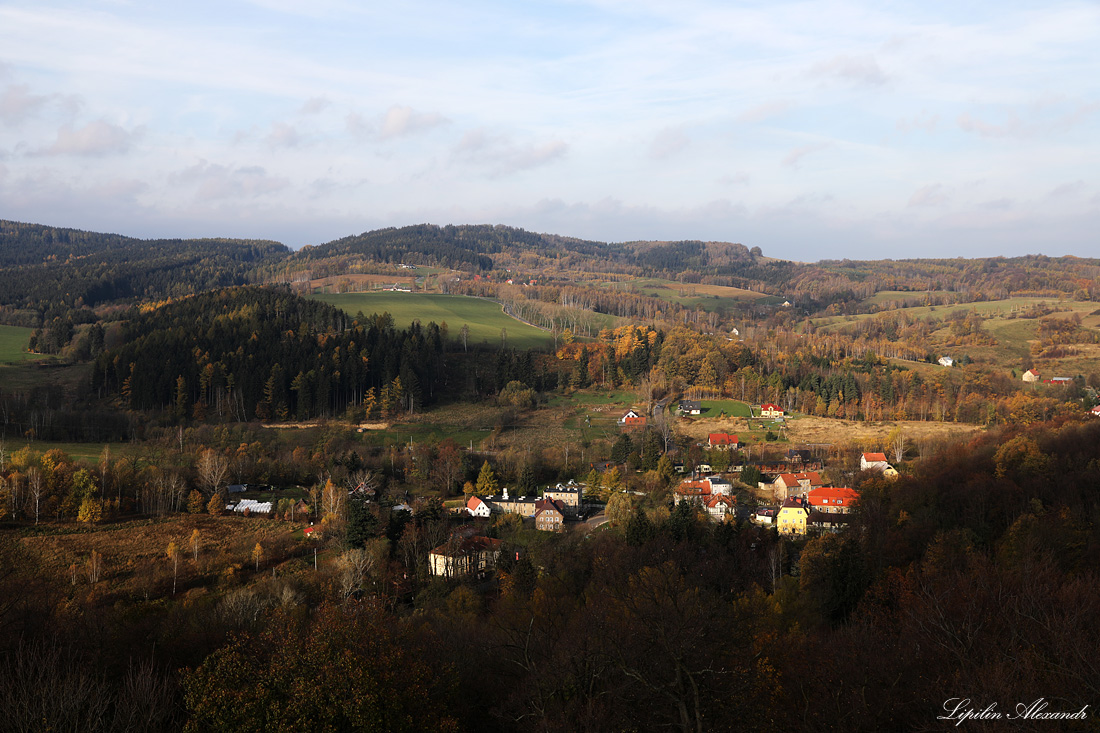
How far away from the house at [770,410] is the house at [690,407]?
18.5 feet

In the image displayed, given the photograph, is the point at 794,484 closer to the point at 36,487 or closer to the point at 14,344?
the point at 36,487

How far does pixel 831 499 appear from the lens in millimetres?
42656

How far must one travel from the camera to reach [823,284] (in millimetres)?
174125

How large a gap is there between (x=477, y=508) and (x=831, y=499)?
839 inches

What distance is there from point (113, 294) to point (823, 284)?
150 m

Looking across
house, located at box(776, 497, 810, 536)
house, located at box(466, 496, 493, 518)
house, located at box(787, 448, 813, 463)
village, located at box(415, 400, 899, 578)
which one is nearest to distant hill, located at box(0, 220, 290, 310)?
house, located at box(466, 496, 493, 518)

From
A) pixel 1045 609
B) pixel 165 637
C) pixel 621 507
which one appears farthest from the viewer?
pixel 621 507

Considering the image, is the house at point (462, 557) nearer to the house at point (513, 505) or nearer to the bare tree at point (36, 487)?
the house at point (513, 505)

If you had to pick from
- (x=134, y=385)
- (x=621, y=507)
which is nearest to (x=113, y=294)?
(x=134, y=385)

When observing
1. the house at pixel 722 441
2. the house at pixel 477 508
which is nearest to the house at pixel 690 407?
the house at pixel 722 441

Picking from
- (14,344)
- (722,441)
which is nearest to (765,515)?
(722,441)

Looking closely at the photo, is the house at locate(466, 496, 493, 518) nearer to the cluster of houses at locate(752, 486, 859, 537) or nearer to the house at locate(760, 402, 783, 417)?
the cluster of houses at locate(752, 486, 859, 537)

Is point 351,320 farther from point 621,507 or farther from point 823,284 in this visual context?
point 823,284

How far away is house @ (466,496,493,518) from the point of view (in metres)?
44.2
